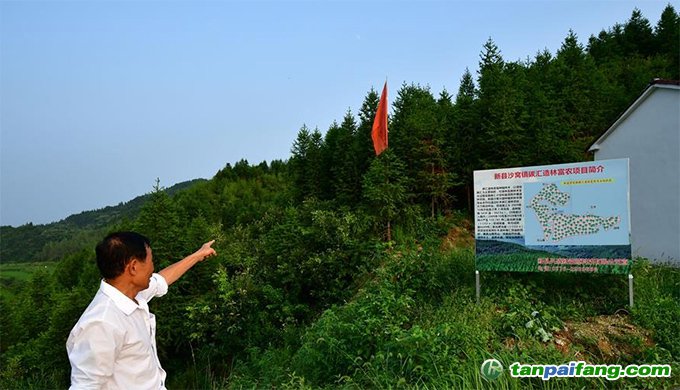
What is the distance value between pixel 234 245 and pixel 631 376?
36.5 ft

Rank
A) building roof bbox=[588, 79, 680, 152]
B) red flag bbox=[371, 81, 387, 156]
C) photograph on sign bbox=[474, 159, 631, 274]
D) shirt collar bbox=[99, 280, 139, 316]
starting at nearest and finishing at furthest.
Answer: shirt collar bbox=[99, 280, 139, 316], photograph on sign bbox=[474, 159, 631, 274], building roof bbox=[588, 79, 680, 152], red flag bbox=[371, 81, 387, 156]

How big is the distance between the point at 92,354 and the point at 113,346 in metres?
0.10

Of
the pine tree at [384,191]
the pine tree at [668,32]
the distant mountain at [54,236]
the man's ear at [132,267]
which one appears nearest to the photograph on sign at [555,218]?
the pine tree at [384,191]

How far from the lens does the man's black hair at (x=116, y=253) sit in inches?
93.2

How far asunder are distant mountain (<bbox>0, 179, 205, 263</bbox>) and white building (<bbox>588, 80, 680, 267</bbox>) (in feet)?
94.9

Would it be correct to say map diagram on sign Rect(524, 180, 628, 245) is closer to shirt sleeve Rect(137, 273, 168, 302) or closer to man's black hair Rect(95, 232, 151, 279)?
shirt sleeve Rect(137, 273, 168, 302)

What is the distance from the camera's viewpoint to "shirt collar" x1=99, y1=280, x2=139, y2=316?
229 centimetres

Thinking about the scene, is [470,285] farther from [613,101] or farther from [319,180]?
[613,101]

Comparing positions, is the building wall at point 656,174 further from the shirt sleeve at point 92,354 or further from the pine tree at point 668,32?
the pine tree at point 668,32

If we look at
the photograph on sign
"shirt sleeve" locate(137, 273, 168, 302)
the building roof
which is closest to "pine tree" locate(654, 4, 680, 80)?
the building roof

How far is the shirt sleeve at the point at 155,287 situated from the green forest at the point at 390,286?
2.26m

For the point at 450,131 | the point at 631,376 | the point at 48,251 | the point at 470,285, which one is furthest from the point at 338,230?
the point at 48,251

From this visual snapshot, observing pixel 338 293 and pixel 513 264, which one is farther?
pixel 338 293

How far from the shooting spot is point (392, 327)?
15.6 ft
